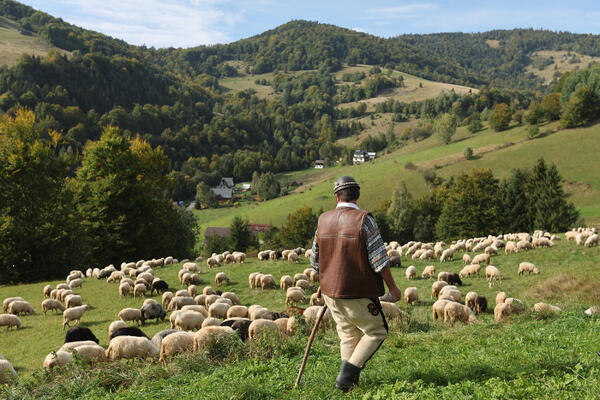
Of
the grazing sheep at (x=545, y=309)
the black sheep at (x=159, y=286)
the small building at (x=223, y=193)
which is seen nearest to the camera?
the grazing sheep at (x=545, y=309)

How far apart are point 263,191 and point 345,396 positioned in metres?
128

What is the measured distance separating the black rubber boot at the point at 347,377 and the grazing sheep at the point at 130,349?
5.21 metres

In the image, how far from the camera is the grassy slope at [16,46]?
515ft

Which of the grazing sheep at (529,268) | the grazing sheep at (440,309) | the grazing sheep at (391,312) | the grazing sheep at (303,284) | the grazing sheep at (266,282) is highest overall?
the grazing sheep at (391,312)

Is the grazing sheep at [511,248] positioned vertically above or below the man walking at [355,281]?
below

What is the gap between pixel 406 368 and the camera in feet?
21.0

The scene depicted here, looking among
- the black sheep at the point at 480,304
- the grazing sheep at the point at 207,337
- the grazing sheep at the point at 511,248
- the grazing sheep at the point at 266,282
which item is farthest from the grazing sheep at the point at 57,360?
the grazing sheep at the point at 511,248

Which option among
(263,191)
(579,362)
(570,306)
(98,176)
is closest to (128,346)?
(579,362)

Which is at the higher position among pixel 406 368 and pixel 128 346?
pixel 406 368

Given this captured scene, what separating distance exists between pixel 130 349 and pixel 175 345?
1.08 meters

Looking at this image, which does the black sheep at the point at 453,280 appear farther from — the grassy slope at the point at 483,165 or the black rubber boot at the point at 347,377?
the grassy slope at the point at 483,165

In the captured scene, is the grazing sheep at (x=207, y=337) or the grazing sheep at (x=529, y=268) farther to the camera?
the grazing sheep at (x=529, y=268)

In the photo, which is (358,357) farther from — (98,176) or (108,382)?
(98,176)

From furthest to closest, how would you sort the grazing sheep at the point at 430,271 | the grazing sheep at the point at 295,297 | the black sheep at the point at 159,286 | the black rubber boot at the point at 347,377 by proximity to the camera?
1. the grazing sheep at the point at 430,271
2. the black sheep at the point at 159,286
3. the grazing sheep at the point at 295,297
4. the black rubber boot at the point at 347,377
